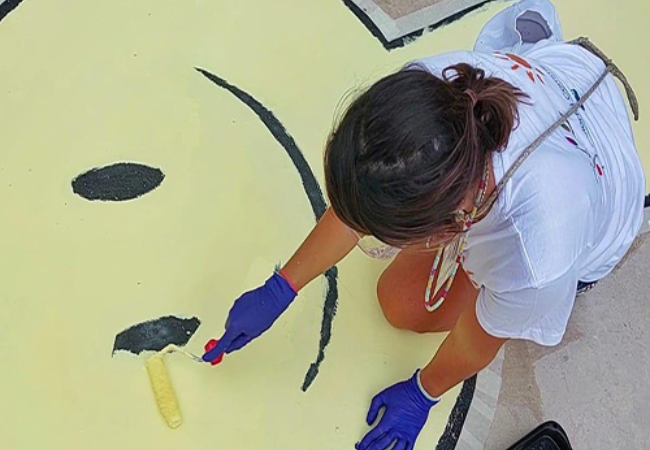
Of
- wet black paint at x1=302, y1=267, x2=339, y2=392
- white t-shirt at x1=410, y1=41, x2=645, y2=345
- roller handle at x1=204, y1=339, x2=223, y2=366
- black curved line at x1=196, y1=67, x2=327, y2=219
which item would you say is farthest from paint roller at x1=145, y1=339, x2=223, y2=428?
white t-shirt at x1=410, y1=41, x2=645, y2=345

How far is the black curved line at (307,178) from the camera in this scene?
3.12ft

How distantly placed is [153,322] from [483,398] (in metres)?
0.41

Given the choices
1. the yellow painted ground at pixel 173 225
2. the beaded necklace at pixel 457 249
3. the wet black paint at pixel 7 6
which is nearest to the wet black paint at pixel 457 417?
the yellow painted ground at pixel 173 225

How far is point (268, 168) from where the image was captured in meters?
1.00

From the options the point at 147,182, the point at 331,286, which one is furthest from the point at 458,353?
the point at 147,182

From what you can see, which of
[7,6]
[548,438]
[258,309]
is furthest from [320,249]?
[7,6]

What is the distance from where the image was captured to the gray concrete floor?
983mm

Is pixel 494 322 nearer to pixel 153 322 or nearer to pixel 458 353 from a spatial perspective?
pixel 458 353

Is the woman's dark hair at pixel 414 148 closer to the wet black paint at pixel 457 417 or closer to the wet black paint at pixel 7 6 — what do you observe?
the wet black paint at pixel 457 417

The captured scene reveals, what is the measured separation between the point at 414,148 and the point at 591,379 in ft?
1.94

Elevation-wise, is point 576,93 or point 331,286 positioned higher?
point 576,93

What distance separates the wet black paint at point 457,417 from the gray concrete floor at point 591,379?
0.04 meters

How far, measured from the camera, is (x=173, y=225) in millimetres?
959

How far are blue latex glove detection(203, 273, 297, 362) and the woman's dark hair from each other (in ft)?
0.92
